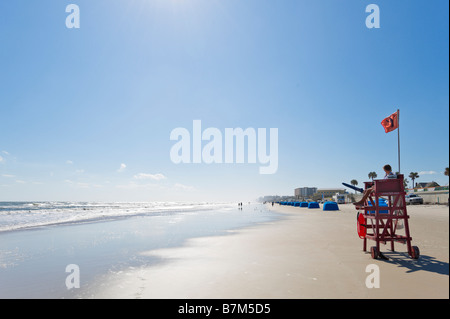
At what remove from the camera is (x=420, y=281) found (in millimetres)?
5043

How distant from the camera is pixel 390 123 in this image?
408 inches

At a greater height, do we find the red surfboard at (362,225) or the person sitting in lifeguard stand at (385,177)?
the person sitting in lifeguard stand at (385,177)

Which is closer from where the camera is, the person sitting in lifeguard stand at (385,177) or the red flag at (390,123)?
the person sitting in lifeguard stand at (385,177)

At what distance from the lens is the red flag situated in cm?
1007

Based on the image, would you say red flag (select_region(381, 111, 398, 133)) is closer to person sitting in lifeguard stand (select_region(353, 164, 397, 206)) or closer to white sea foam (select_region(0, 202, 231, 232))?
person sitting in lifeguard stand (select_region(353, 164, 397, 206))

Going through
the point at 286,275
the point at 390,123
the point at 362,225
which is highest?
the point at 390,123

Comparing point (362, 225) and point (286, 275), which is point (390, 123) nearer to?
point (362, 225)

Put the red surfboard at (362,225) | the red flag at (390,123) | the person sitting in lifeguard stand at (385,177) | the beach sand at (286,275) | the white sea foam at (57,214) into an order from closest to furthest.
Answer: the beach sand at (286,275)
the person sitting in lifeguard stand at (385,177)
the red surfboard at (362,225)
the red flag at (390,123)
the white sea foam at (57,214)

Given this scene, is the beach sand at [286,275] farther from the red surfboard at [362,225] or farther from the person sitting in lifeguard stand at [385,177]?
the person sitting in lifeguard stand at [385,177]

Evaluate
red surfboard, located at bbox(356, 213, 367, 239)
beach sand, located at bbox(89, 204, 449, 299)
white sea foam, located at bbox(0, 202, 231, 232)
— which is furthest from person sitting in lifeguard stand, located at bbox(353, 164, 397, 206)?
white sea foam, located at bbox(0, 202, 231, 232)

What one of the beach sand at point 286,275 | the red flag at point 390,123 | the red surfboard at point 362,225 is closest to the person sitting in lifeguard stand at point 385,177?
the red surfboard at point 362,225

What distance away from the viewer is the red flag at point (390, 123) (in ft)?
33.0

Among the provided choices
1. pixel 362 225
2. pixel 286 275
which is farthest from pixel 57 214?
pixel 362 225

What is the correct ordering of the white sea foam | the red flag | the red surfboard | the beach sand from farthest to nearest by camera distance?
the white sea foam
the red flag
the red surfboard
the beach sand
